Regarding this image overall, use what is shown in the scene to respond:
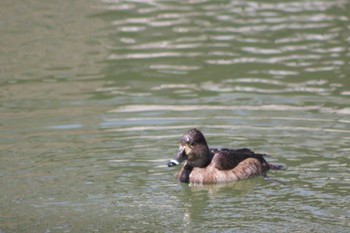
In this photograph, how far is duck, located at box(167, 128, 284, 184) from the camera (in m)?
12.6

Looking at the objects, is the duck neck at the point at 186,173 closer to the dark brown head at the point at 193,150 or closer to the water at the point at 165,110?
the dark brown head at the point at 193,150

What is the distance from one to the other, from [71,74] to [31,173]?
19.3 ft

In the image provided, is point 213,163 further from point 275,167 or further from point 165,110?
point 165,110

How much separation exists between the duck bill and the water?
24 centimetres

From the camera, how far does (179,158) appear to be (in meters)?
12.7

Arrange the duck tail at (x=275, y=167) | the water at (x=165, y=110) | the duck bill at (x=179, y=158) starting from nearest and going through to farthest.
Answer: the water at (x=165, y=110)
the duck bill at (x=179, y=158)
the duck tail at (x=275, y=167)

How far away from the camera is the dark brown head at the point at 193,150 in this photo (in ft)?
41.7

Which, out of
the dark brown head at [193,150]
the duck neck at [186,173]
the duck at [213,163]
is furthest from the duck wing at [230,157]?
the duck neck at [186,173]

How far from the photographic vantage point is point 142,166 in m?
13.0

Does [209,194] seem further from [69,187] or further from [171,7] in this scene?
[171,7]

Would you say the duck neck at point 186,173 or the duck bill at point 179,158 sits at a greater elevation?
the duck bill at point 179,158

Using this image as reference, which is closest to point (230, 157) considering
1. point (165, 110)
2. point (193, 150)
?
point (193, 150)

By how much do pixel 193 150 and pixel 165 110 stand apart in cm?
335

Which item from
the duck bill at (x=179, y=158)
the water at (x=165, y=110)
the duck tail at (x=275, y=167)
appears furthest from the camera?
the duck tail at (x=275, y=167)
